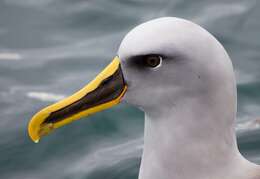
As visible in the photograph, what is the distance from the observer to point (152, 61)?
4.70m

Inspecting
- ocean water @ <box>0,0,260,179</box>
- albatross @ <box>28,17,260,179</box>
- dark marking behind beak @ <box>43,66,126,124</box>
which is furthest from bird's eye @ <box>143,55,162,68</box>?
ocean water @ <box>0,0,260,179</box>

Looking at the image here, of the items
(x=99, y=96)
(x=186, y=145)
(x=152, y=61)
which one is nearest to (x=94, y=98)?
(x=99, y=96)

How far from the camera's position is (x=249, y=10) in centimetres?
887

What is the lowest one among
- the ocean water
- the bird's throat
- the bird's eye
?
the ocean water

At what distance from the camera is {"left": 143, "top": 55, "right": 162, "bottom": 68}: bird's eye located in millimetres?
4672

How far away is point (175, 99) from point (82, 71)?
3188 millimetres

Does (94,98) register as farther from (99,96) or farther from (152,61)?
(152,61)

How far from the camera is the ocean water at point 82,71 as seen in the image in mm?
6848

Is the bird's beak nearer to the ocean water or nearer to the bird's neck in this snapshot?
the bird's neck

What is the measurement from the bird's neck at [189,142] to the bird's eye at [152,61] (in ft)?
0.77

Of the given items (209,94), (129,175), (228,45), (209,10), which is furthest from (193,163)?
(209,10)

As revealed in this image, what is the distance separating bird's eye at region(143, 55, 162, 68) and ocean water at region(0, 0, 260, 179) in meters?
2.07

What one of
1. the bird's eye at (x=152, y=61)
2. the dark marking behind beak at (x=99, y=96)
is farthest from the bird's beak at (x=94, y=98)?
the bird's eye at (x=152, y=61)

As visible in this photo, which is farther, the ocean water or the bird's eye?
the ocean water
